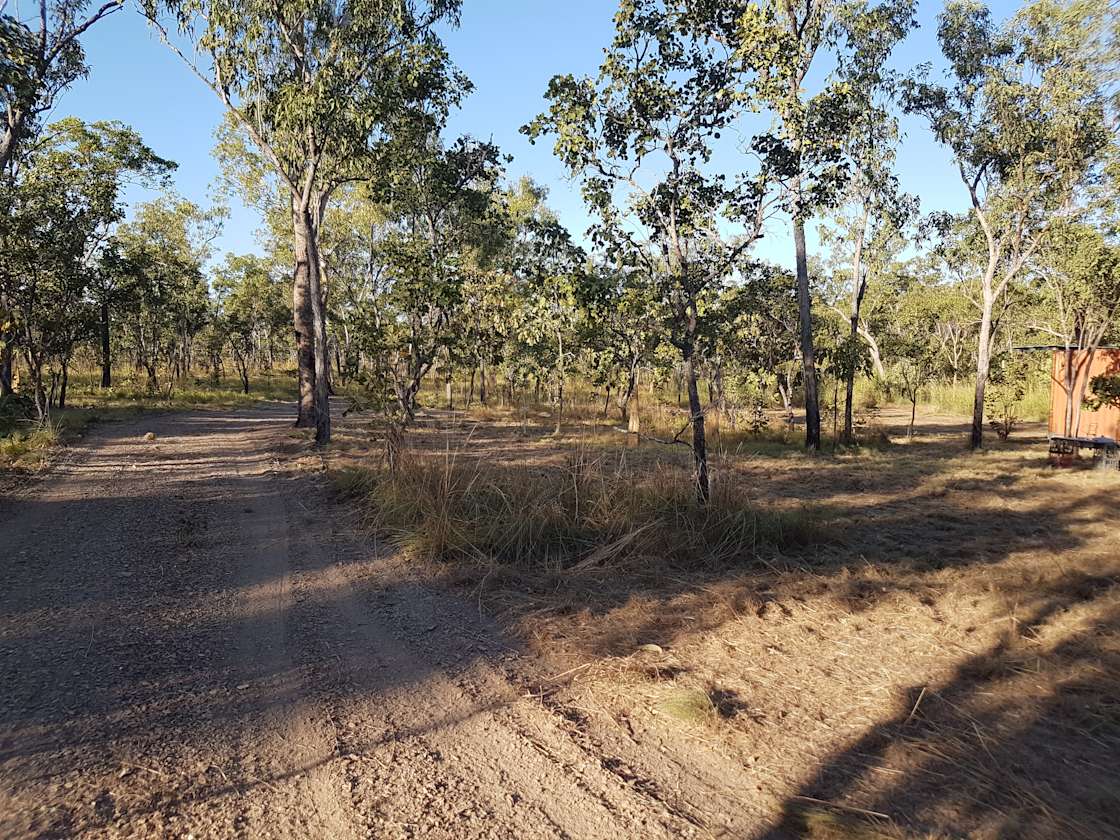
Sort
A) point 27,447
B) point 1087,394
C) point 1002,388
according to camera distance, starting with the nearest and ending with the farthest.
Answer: point 27,447
point 1087,394
point 1002,388

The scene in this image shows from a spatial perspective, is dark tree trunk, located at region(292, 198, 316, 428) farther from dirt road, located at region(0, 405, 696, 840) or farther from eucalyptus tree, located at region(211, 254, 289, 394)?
eucalyptus tree, located at region(211, 254, 289, 394)

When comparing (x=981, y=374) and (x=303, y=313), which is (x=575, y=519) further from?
(x=981, y=374)

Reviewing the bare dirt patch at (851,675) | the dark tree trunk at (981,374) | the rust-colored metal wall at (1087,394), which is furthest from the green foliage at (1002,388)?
the bare dirt patch at (851,675)

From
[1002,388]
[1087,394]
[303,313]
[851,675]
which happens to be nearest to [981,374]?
[1087,394]

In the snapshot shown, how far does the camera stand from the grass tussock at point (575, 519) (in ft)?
18.3

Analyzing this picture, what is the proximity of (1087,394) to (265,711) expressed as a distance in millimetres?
19894

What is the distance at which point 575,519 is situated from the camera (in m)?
6.00

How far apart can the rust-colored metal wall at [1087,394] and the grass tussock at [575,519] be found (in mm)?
13133

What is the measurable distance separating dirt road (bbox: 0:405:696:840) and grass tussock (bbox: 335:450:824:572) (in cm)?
79

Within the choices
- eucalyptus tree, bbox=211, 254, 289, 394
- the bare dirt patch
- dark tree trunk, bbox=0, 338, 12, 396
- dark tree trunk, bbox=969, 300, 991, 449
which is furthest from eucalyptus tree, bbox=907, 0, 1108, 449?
eucalyptus tree, bbox=211, 254, 289, 394

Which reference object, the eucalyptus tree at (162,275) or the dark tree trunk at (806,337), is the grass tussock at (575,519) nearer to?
the dark tree trunk at (806,337)

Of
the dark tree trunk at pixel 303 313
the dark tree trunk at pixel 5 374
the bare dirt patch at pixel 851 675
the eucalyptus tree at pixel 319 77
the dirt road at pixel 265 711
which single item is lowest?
the bare dirt patch at pixel 851 675

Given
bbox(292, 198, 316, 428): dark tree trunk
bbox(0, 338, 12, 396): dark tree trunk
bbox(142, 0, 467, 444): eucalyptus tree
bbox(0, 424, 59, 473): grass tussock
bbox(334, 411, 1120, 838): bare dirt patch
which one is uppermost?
bbox(142, 0, 467, 444): eucalyptus tree

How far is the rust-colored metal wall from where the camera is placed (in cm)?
1499
